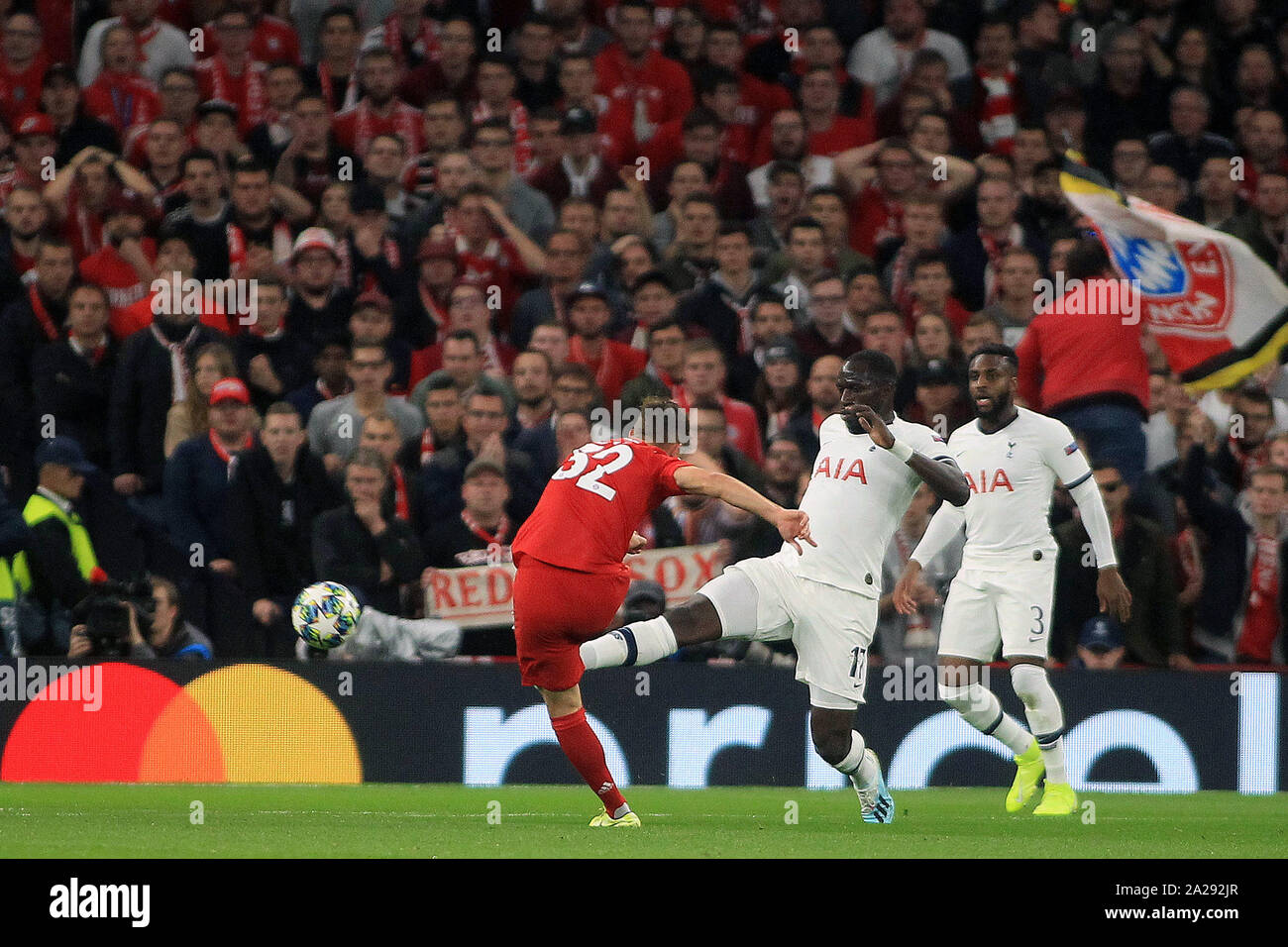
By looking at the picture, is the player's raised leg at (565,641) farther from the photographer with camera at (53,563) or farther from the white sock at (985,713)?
the photographer with camera at (53,563)

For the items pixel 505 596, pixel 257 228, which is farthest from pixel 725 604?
pixel 257 228

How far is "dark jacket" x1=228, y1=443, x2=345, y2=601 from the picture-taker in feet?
38.1

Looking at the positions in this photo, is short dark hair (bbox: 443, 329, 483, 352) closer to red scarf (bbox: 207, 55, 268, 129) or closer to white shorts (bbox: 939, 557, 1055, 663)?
red scarf (bbox: 207, 55, 268, 129)

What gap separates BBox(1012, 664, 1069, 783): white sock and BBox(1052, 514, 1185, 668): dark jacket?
5.67 ft

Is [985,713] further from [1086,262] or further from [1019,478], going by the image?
[1086,262]

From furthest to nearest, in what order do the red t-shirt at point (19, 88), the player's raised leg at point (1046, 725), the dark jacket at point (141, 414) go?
the red t-shirt at point (19, 88) → the dark jacket at point (141, 414) → the player's raised leg at point (1046, 725)

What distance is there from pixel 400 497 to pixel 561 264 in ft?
8.21

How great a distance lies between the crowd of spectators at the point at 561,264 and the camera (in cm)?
1172

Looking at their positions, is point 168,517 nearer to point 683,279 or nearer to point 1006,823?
point 683,279

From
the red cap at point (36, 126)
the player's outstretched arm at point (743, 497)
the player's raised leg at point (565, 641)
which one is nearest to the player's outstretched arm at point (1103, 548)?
the player's outstretched arm at point (743, 497)

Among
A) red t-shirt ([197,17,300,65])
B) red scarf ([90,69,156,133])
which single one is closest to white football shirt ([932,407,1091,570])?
red t-shirt ([197,17,300,65])

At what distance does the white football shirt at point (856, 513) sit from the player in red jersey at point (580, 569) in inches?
28.5

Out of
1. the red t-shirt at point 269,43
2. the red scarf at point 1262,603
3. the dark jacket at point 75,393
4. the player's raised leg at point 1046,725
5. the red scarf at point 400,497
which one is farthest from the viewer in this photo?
the red t-shirt at point 269,43

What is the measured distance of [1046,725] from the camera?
1002 cm
